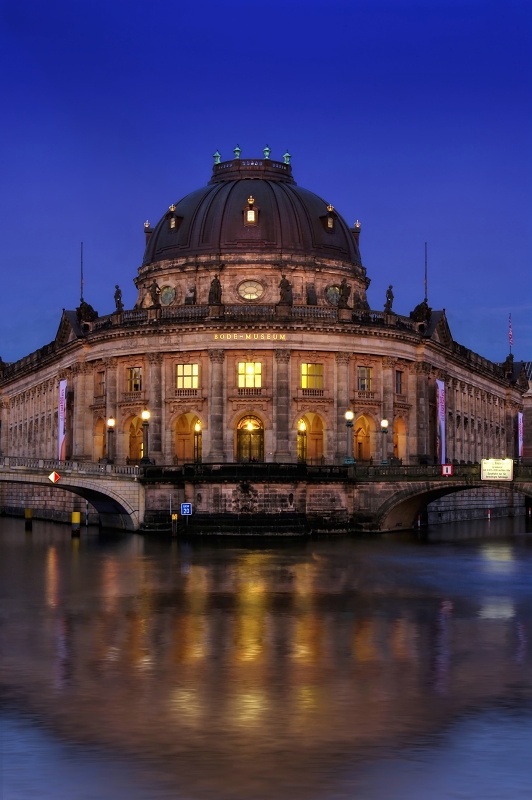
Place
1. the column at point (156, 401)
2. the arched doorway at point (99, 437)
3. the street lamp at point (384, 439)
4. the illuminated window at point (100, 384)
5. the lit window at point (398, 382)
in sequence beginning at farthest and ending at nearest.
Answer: the arched doorway at point (99, 437), the illuminated window at point (100, 384), the lit window at point (398, 382), the column at point (156, 401), the street lamp at point (384, 439)

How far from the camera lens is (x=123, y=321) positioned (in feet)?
316

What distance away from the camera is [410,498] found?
8569 cm

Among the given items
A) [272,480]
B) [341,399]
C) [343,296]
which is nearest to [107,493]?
[272,480]

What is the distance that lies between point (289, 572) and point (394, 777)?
33.8 m

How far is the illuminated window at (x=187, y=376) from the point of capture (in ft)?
→ 306

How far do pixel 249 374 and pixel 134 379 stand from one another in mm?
10034

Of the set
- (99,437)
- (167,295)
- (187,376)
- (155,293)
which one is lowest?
(99,437)

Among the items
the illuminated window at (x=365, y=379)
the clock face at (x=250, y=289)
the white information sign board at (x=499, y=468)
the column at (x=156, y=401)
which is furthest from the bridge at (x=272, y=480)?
the clock face at (x=250, y=289)

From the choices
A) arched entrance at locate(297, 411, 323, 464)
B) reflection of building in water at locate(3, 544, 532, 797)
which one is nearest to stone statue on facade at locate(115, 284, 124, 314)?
arched entrance at locate(297, 411, 323, 464)

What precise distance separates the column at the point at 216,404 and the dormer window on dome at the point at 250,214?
17.0m

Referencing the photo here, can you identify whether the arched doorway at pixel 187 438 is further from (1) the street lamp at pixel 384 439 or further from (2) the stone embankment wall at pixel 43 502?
(1) the street lamp at pixel 384 439

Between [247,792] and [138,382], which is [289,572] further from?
[138,382]

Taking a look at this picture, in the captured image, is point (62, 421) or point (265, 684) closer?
point (265, 684)

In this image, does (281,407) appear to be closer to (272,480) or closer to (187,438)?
(187,438)
